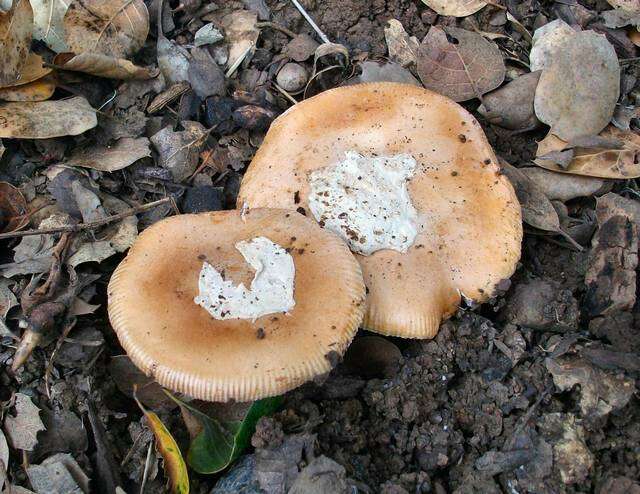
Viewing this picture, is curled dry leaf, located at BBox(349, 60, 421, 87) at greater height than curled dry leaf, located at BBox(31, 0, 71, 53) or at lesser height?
lesser

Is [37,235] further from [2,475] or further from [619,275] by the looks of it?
[619,275]

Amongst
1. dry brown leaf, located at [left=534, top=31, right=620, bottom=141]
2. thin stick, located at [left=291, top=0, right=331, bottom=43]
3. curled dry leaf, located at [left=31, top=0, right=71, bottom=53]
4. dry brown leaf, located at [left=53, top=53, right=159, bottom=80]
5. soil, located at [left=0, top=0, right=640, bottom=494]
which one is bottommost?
soil, located at [left=0, top=0, right=640, bottom=494]

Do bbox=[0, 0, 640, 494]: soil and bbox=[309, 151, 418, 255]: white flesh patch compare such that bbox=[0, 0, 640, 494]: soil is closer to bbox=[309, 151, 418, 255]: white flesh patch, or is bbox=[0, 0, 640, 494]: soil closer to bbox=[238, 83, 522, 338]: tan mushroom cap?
bbox=[238, 83, 522, 338]: tan mushroom cap

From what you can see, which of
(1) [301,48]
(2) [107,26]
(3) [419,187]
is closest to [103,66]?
(2) [107,26]

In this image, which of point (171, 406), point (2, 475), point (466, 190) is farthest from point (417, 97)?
point (2, 475)

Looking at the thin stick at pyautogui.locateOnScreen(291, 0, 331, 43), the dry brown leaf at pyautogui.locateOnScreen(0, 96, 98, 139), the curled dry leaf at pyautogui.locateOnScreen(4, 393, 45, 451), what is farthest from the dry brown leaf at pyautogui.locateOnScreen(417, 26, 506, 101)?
the curled dry leaf at pyautogui.locateOnScreen(4, 393, 45, 451)
